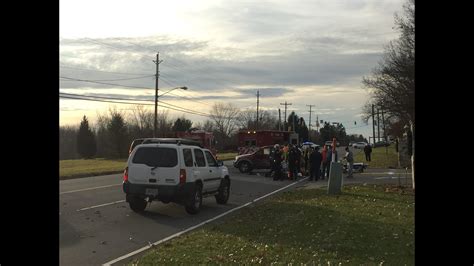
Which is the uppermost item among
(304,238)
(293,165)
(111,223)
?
(293,165)

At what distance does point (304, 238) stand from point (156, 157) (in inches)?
217

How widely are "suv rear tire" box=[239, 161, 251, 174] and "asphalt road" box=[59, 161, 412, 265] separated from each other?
11.5 m

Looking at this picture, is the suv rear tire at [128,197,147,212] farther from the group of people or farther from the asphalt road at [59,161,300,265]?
the group of people

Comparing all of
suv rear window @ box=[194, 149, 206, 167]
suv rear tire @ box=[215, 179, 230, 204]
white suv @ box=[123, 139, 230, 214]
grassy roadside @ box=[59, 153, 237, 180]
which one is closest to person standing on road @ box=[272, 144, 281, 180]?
suv rear tire @ box=[215, 179, 230, 204]

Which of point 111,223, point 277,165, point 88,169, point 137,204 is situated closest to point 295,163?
point 277,165

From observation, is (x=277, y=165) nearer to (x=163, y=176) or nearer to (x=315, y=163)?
(x=315, y=163)

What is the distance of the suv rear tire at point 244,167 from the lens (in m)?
30.1

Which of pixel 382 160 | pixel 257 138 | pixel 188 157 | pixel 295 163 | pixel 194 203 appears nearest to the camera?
pixel 194 203

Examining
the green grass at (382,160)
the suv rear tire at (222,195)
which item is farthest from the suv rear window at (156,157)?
the green grass at (382,160)

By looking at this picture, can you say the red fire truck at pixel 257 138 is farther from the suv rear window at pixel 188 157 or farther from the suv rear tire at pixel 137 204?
the suv rear tire at pixel 137 204

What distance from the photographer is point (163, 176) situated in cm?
1273
